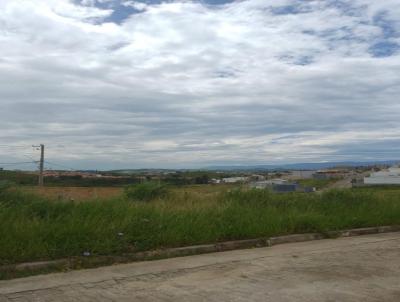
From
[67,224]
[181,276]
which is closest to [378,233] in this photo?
[181,276]

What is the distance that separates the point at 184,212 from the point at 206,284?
3320 mm

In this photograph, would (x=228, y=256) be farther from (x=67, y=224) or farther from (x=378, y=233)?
(x=378, y=233)

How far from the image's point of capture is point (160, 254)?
7.57 m

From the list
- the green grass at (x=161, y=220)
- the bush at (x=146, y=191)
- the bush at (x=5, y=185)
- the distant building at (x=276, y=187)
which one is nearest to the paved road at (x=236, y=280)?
the green grass at (x=161, y=220)

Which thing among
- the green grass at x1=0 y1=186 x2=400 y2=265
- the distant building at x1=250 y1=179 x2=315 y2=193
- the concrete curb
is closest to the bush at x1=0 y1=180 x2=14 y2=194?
the green grass at x1=0 y1=186 x2=400 y2=265

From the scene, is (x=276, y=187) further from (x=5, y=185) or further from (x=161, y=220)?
(x=5, y=185)

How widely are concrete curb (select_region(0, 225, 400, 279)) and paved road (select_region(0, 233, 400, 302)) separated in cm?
24

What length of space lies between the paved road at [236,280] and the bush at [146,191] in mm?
3814

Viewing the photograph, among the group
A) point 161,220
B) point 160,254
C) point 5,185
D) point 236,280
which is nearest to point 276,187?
point 161,220

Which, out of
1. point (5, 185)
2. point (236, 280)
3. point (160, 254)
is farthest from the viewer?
point (5, 185)

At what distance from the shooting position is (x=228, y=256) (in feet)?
25.5

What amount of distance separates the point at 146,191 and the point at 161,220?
320cm

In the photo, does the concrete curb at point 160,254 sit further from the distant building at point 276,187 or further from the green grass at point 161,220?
the distant building at point 276,187

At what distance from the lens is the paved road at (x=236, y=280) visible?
5441 mm
